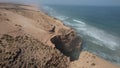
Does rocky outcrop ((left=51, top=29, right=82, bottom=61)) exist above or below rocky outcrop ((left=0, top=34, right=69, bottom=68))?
below

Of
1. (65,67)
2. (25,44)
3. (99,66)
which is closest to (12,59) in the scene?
(25,44)

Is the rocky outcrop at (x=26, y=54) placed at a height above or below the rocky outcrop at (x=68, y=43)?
above

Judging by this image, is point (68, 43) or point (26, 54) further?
point (68, 43)

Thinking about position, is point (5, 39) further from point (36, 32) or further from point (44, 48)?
point (36, 32)

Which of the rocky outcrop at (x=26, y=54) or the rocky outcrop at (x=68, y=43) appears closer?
the rocky outcrop at (x=26, y=54)

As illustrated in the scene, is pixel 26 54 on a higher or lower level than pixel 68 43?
higher
